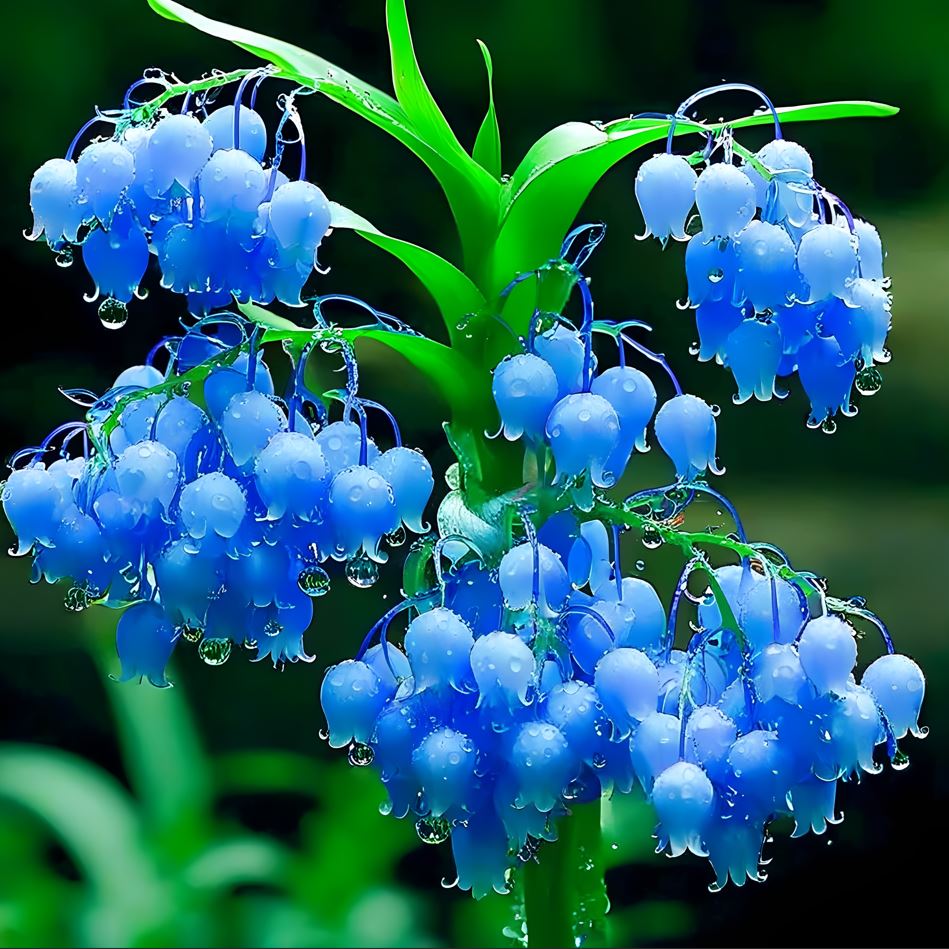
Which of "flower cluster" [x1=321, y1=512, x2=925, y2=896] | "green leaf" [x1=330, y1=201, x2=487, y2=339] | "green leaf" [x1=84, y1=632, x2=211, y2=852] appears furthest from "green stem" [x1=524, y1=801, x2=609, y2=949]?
"green leaf" [x1=84, y1=632, x2=211, y2=852]

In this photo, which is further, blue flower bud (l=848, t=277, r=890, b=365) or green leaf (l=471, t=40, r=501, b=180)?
green leaf (l=471, t=40, r=501, b=180)

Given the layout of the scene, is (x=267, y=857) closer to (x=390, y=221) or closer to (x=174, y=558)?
(x=390, y=221)

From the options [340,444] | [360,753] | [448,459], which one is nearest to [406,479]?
[340,444]

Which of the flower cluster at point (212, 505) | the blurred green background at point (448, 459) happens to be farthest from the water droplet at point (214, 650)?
Result: the blurred green background at point (448, 459)

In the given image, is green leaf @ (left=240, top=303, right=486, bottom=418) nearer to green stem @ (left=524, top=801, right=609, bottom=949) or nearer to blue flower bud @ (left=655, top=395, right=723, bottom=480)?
blue flower bud @ (left=655, top=395, right=723, bottom=480)

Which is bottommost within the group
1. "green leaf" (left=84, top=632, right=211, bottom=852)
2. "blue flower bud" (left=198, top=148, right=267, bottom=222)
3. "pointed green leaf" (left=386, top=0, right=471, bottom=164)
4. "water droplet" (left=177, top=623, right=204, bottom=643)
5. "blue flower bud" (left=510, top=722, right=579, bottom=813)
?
"blue flower bud" (left=510, top=722, right=579, bottom=813)

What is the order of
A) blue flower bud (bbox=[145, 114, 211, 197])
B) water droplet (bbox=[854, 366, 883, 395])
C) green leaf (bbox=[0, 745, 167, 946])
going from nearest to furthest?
1. blue flower bud (bbox=[145, 114, 211, 197])
2. water droplet (bbox=[854, 366, 883, 395])
3. green leaf (bbox=[0, 745, 167, 946])

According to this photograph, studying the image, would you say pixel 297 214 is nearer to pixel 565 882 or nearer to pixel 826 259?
pixel 826 259
